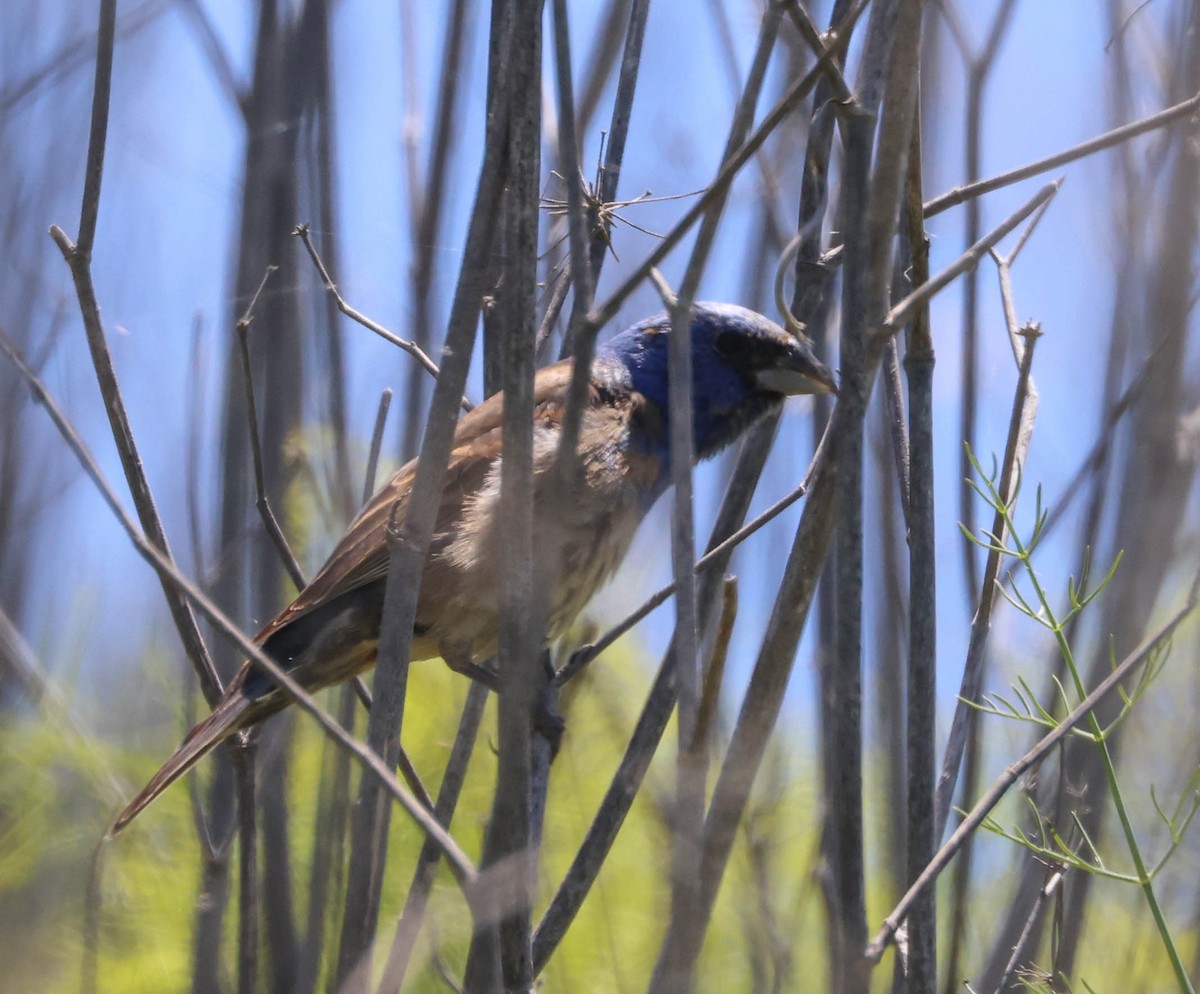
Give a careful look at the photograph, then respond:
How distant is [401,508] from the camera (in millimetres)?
2820

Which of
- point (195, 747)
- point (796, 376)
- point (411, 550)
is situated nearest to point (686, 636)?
point (411, 550)

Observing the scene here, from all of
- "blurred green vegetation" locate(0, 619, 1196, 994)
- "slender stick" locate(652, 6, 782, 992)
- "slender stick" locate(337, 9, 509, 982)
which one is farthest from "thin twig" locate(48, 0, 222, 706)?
"slender stick" locate(652, 6, 782, 992)

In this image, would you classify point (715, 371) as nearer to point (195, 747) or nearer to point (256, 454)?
point (256, 454)

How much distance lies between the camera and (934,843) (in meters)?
1.77

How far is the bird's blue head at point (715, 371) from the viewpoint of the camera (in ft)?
10.5

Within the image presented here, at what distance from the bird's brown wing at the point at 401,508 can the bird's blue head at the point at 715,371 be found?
0.25m

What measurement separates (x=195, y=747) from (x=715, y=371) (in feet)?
5.04

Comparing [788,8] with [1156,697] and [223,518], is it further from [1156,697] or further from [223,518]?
[1156,697]

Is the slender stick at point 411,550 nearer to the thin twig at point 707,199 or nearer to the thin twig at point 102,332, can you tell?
the thin twig at point 707,199

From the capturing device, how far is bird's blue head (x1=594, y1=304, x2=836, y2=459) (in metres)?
3.21

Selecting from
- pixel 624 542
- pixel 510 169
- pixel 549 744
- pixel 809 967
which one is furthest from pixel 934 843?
pixel 809 967

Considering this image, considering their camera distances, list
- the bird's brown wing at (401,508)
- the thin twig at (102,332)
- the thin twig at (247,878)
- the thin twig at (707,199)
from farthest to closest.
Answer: the bird's brown wing at (401,508) → the thin twig at (247,878) → the thin twig at (102,332) → the thin twig at (707,199)

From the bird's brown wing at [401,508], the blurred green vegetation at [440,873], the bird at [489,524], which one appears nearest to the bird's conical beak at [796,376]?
the bird at [489,524]

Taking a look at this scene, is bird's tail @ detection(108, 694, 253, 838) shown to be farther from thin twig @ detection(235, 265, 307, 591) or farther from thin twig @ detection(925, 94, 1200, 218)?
thin twig @ detection(925, 94, 1200, 218)
